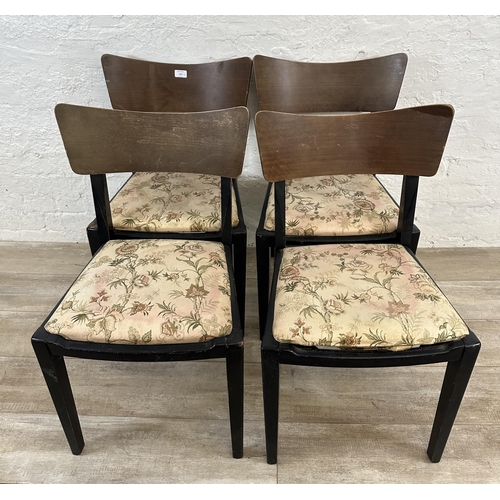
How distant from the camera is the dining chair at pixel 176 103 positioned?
1343mm

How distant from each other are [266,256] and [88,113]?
1.95 feet

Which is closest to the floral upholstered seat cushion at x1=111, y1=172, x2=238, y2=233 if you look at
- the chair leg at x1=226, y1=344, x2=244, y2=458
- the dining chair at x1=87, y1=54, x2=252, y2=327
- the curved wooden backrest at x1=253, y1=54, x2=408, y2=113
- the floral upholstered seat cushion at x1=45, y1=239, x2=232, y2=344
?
the dining chair at x1=87, y1=54, x2=252, y2=327

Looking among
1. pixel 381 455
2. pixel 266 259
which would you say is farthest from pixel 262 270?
pixel 381 455

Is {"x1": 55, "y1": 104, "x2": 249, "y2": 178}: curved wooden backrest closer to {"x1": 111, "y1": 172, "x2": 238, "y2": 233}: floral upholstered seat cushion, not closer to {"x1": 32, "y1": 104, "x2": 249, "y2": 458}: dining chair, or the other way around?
{"x1": 32, "y1": 104, "x2": 249, "y2": 458}: dining chair

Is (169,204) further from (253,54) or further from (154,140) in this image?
(253,54)

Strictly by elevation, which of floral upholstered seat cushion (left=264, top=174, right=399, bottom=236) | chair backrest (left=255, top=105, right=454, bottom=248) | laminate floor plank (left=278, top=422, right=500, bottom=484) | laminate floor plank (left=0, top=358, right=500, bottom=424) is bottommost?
laminate floor plank (left=278, top=422, right=500, bottom=484)

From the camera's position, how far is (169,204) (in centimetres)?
137

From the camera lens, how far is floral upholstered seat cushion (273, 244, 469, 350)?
0.94m

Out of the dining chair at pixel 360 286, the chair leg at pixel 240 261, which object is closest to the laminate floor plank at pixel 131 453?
the dining chair at pixel 360 286

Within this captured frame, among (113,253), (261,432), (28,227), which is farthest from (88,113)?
(28,227)

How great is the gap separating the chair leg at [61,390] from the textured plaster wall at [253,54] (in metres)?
0.96

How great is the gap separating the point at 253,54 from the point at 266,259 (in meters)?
0.70

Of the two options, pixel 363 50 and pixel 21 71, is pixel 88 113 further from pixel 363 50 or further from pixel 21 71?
pixel 363 50

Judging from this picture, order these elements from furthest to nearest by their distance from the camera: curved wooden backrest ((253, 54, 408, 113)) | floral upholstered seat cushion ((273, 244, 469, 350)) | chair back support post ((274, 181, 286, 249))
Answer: curved wooden backrest ((253, 54, 408, 113)), chair back support post ((274, 181, 286, 249)), floral upholstered seat cushion ((273, 244, 469, 350))
